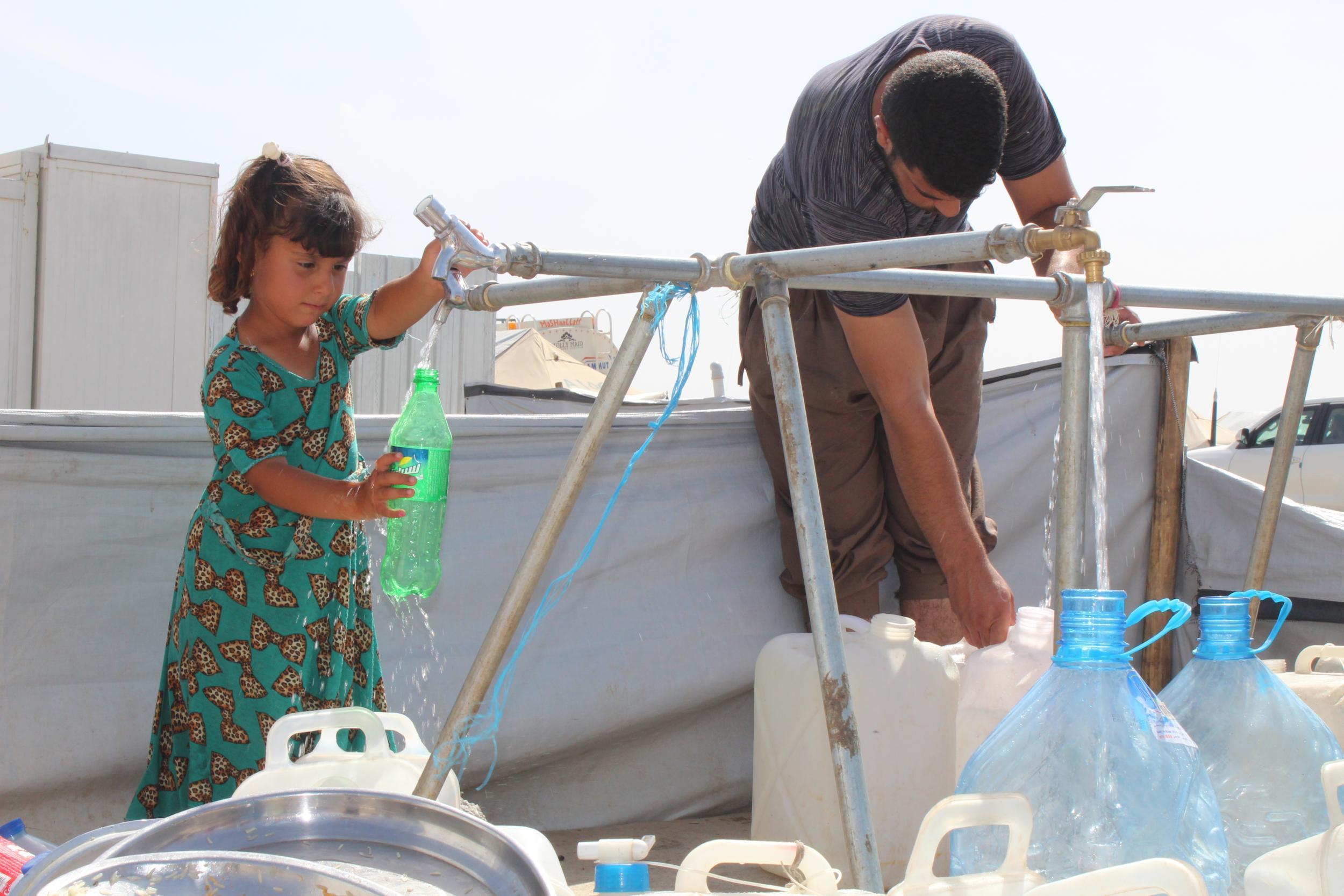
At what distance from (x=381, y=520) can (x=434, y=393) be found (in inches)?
24.4

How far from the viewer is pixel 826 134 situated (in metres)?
2.34

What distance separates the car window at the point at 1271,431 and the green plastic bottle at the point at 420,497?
9830mm

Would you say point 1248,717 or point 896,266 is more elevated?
point 896,266

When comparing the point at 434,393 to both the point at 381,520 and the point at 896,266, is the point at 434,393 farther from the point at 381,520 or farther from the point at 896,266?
the point at 896,266

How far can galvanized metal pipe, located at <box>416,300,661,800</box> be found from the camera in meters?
1.49

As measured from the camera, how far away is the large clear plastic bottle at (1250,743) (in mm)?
1319

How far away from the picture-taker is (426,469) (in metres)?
1.75

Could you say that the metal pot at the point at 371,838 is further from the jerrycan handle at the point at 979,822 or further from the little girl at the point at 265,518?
the little girl at the point at 265,518

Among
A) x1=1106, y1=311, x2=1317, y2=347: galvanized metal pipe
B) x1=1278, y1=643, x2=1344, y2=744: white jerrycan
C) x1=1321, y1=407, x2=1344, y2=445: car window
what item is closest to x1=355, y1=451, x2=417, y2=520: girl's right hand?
x1=1278, y1=643, x2=1344, y2=744: white jerrycan

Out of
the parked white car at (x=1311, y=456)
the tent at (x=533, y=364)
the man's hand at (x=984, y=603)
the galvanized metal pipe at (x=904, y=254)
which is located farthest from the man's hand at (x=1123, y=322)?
the tent at (x=533, y=364)

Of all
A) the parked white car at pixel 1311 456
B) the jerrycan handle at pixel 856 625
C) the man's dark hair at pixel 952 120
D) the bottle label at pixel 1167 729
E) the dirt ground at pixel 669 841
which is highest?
the man's dark hair at pixel 952 120

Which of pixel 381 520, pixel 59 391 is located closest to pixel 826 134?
pixel 381 520

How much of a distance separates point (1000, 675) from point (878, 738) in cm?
26

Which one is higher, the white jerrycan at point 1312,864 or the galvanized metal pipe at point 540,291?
the galvanized metal pipe at point 540,291
